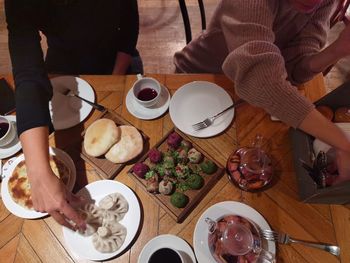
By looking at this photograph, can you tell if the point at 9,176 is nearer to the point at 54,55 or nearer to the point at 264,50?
the point at 54,55

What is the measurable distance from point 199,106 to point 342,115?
44cm

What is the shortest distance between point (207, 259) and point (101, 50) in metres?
0.95

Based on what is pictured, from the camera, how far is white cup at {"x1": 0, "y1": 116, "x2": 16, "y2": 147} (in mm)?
925

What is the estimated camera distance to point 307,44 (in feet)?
3.24

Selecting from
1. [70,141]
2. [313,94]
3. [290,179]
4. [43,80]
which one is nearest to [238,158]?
[290,179]

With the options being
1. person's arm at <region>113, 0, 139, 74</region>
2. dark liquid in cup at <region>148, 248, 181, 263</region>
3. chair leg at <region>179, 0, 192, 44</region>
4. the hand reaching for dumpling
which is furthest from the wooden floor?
dark liquid in cup at <region>148, 248, 181, 263</region>

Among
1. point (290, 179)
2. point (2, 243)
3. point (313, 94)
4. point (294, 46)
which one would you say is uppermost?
point (294, 46)

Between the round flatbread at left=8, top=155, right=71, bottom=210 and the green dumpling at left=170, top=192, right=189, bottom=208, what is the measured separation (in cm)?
33

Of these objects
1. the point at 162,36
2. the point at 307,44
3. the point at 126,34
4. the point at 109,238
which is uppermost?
the point at 307,44

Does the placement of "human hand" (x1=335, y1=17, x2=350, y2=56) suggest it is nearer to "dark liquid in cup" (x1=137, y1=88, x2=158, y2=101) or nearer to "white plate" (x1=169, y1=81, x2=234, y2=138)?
"white plate" (x1=169, y1=81, x2=234, y2=138)

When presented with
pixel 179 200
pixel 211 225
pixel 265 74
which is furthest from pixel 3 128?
pixel 265 74

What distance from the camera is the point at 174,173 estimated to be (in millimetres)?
882

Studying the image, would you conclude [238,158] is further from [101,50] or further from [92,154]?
[101,50]

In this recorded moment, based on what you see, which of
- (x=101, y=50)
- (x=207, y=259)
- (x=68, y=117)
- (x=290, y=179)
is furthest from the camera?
(x=101, y=50)
